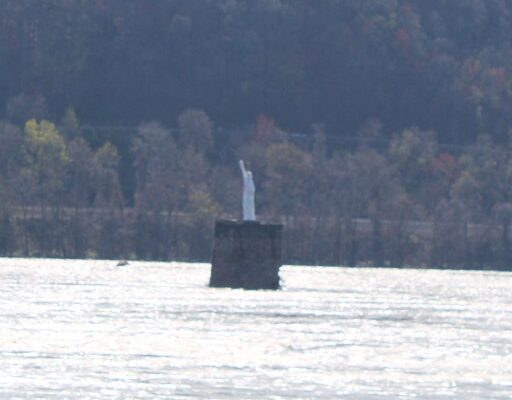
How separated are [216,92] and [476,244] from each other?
3987 cm

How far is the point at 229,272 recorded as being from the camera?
212ft

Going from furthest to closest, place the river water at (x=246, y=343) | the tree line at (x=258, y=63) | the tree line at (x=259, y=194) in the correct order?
1. the tree line at (x=258, y=63)
2. the tree line at (x=259, y=194)
3. the river water at (x=246, y=343)

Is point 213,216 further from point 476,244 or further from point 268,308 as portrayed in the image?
point 268,308

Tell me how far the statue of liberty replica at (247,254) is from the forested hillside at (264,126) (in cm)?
4480

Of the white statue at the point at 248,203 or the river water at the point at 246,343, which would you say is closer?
the river water at the point at 246,343

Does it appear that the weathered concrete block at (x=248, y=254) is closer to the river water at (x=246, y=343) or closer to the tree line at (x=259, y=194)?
the river water at (x=246, y=343)

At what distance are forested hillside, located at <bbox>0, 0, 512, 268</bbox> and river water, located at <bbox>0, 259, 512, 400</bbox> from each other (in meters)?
43.1

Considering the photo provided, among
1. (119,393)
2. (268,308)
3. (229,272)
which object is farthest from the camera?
(229,272)

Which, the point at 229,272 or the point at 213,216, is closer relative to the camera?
the point at 229,272

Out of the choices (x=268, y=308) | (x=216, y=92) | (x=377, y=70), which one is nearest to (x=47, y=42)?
(x=216, y=92)

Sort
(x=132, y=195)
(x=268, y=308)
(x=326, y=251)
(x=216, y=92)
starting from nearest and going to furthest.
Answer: (x=268, y=308) → (x=326, y=251) → (x=132, y=195) → (x=216, y=92)

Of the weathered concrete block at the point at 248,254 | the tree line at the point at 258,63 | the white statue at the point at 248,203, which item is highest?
the tree line at the point at 258,63

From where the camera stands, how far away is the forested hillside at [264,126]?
112188 mm

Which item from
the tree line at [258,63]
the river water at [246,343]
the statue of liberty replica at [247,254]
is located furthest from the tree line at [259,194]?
the statue of liberty replica at [247,254]
